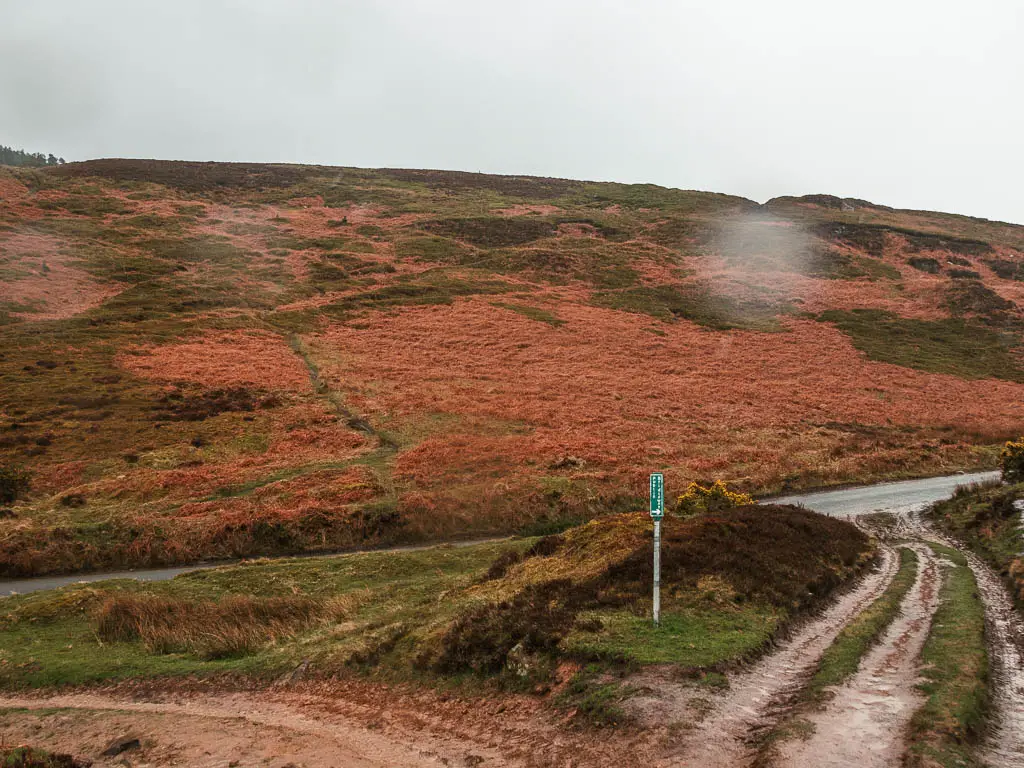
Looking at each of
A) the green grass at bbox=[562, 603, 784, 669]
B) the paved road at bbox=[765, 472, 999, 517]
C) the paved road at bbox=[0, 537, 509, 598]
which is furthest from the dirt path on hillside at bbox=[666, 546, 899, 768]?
the paved road at bbox=[765, 472, 999, 517]

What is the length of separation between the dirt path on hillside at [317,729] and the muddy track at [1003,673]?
484 centimetres

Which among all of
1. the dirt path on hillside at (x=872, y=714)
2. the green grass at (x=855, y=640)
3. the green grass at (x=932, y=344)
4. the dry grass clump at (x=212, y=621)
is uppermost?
the green grass at (x=932, y=344)

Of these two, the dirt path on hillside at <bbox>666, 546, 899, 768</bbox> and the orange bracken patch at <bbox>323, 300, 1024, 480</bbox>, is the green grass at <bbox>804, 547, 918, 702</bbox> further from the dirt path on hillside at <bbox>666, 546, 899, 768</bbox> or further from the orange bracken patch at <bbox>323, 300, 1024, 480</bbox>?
the orange bracken patch at <bbox>323, 300, 1024, 480</bbox>

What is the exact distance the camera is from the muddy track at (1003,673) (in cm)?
855

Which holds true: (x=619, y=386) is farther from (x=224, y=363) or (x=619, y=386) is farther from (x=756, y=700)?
(x=756, y=700)

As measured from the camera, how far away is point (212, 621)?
54.4ft

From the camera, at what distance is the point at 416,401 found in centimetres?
4862

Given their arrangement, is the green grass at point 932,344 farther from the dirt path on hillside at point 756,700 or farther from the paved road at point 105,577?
the dirt path on hillside at point 756,700

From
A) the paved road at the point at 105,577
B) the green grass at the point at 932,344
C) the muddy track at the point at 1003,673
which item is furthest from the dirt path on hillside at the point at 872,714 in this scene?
the green grass at the point at 932,344

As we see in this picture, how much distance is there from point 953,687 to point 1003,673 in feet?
6.77

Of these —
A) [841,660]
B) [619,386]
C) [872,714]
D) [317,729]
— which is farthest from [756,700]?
[619,386]

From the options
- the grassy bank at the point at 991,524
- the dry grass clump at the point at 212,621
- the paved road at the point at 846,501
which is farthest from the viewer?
the paved road at the point at 846,501

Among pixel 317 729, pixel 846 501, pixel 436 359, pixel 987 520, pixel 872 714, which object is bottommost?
pixel 846 501

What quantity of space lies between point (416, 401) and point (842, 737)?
41.8m
